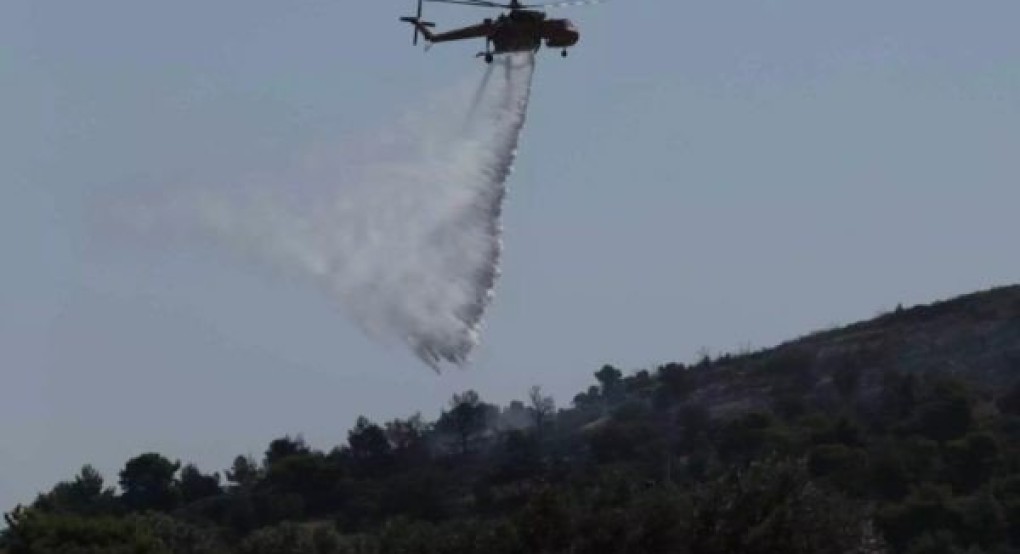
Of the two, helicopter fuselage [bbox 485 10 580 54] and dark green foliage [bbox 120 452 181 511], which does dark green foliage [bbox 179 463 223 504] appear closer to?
dark green foliage [bbox 120 452 181 511]

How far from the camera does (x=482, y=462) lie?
191 m

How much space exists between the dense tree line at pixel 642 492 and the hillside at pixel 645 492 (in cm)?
12

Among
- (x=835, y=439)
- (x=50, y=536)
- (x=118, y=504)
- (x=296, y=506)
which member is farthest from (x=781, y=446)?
(x=50, y=536)

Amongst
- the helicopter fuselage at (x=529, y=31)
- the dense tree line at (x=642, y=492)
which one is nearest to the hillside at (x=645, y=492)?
the dense tree line at (x=642, y=492)

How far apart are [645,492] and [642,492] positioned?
201 cm

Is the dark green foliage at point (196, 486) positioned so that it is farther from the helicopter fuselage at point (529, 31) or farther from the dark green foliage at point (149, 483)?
the helicopter fuselage at point (529, 31)

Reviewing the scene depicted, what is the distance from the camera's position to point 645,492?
93812mm

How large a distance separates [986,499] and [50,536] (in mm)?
47703

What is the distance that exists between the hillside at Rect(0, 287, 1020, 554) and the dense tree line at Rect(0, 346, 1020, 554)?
116 millimetres

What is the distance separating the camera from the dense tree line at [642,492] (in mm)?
88125

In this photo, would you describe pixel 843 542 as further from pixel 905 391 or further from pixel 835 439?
pixel 905 391

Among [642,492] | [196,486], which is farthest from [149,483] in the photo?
[642,492]

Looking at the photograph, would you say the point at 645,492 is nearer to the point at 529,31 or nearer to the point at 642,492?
the point at 642,492

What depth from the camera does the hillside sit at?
88.1 metres
